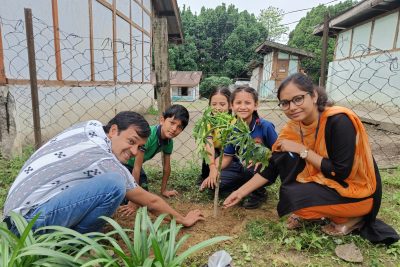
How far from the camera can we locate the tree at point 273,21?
45.4m

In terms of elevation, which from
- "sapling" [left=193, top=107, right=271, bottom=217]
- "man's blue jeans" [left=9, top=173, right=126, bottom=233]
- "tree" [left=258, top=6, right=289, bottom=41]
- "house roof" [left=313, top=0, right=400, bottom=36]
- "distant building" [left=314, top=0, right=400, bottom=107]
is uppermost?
"tree" [left=258, top=6, right=289, bottom=41]

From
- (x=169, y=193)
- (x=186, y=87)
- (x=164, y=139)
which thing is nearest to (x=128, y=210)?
(x=169, y=193)

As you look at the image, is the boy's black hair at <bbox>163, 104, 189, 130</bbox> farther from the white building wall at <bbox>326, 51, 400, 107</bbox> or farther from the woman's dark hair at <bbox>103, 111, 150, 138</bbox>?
the white building wall at <bbox>326, 51, 400, 107</bbox>

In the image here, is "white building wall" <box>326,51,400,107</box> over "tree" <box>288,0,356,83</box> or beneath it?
beneath

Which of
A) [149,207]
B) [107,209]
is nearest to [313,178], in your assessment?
[149,207]

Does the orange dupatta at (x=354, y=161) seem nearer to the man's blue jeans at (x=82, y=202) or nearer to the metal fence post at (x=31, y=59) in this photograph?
the man's blue jeans at (x=82, y=202)

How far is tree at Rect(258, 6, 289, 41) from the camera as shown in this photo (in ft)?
149

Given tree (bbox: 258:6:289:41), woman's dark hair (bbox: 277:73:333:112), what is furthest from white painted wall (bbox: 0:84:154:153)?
tree (bbox: 258:6:289:41)

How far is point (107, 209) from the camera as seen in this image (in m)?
1.73

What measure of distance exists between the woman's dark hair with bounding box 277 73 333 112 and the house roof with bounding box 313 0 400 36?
252 inches

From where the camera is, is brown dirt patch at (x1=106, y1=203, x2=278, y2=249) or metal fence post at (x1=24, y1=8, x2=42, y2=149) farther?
metal fence post at (x1=24, y1=8, x2=42, y2=149)

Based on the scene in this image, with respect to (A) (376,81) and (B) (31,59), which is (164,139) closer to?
(B) (31,59)

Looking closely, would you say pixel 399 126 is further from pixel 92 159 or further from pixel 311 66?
pixel 311 66

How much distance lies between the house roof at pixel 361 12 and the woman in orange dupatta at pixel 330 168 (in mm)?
6508
